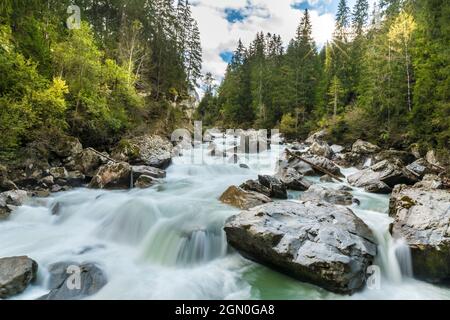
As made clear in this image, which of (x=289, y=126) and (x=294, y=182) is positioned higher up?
→ (x=289, y=126)

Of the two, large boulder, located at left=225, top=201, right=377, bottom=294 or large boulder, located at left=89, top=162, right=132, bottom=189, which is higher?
large boulder, located at left=89, top=162, right=132, bottom=189

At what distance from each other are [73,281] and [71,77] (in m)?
13.5

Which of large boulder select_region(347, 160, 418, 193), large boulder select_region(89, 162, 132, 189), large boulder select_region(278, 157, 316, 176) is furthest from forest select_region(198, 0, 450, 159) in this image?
large boulder select_region(89, 162, 132, 189)

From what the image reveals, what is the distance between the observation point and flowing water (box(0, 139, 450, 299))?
587 cm

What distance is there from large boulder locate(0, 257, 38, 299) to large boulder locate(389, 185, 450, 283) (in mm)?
8215

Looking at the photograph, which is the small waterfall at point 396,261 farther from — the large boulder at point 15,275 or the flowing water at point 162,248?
the large boulder at point 15,275

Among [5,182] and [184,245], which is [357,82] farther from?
[5,182]

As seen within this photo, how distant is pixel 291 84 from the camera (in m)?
42.6

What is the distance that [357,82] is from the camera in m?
36.6

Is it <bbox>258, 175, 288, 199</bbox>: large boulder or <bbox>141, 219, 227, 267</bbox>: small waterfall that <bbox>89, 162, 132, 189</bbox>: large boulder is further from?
<bbox>258, 175, 288, 199</bbox>: large boulder

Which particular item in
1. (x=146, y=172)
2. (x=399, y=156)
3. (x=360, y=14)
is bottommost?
(x=146, y=172)

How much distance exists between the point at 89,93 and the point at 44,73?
254 cm

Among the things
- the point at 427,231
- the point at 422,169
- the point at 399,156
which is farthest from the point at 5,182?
the point at 399,156
